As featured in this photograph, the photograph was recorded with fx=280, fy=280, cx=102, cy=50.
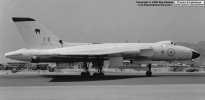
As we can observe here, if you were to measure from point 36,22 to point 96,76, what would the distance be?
6777 mm

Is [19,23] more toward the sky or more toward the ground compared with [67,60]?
more toward the sky

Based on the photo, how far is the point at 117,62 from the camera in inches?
858

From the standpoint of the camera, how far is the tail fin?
2289 centimetres

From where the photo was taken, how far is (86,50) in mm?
21922

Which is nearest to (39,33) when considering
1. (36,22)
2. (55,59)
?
(36,22)

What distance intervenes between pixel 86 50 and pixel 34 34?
479 centimetres
